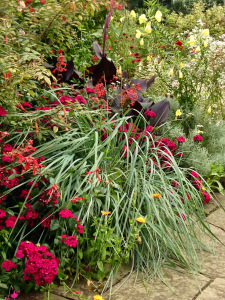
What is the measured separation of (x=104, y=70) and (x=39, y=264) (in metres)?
2.15

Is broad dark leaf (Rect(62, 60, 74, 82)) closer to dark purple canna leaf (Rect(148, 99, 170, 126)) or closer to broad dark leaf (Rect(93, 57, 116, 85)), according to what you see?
broad dark leaf (Rect(93, 57, 116, 85))

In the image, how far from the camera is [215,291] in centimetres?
235

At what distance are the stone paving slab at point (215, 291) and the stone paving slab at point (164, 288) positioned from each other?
4 cm

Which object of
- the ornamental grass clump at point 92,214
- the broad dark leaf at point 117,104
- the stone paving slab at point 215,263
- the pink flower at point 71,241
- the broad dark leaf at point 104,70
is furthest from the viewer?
the broad dark leaf at point 104,70

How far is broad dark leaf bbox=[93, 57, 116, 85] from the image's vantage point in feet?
12.1

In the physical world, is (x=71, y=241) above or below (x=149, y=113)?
below

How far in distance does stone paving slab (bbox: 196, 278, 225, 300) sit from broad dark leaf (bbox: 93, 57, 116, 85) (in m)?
2.05

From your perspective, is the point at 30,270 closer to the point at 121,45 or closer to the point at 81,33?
the point at 81,33

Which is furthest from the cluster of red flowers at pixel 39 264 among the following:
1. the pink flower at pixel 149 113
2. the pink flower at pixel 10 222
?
the pink flower at pixel 149 113

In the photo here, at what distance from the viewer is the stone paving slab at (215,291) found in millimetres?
2283

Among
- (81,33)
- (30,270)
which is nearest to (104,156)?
(30,270)

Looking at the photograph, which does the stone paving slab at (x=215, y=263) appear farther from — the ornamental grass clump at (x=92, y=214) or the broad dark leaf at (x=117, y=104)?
the broad dark leaf at (x=117, y=104)

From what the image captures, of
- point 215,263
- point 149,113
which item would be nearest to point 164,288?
point 215,263

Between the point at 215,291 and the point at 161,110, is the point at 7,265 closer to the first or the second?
the point at 215,291
